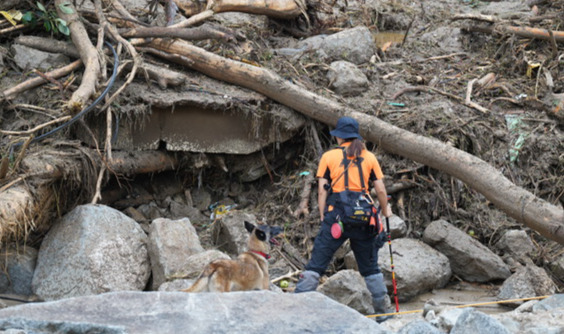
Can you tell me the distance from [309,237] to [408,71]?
12.6 ft

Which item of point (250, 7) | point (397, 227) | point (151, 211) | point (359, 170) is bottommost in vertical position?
point (151, 211)

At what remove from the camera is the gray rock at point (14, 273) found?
7.62m

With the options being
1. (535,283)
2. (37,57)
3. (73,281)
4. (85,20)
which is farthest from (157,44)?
(535,283)

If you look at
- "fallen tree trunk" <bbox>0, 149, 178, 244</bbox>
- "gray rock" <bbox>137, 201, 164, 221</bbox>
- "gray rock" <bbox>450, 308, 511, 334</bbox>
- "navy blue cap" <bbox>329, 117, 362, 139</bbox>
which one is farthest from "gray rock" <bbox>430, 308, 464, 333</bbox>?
"gray rock" <bbox>137, 201, 164, 221</bbox>

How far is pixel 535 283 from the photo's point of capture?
25.3ft

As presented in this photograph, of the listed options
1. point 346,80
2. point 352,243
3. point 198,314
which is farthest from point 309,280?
point 346,80

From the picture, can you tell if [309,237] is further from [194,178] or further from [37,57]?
[37,57]

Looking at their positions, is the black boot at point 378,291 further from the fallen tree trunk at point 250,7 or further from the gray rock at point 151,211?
the fallen tree trunk at point 250,7

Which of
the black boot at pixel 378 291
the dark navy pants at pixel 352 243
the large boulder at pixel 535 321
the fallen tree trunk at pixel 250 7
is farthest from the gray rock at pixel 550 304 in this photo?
the fallen tree trunk at pixel 250 7

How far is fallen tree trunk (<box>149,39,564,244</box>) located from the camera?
25.6 ft

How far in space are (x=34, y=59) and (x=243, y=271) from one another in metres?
4.86

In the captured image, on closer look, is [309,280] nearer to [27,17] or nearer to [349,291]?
[349,291]

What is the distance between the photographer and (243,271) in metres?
6.22

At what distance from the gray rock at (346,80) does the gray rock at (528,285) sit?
3.83 metres
